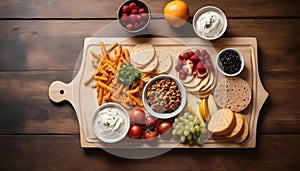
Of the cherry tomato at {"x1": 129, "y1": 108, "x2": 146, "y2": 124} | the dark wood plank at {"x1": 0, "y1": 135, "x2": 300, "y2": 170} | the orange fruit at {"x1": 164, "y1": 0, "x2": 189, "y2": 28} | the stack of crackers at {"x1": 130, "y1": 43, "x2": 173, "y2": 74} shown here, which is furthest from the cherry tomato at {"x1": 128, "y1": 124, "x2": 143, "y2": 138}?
the orange fruit at {"x1": 164, "y1": 0, "x2": 189, "y2": 28}

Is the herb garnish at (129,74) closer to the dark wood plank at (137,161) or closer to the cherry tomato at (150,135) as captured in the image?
the cherry tomato at (150,135)

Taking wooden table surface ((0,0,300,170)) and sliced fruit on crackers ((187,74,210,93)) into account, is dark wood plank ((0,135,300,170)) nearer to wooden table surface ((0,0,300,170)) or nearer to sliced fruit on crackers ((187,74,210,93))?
wooden table surface ((0,0,300,170))

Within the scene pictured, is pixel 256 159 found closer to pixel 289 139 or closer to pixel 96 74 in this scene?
pixel 289 139

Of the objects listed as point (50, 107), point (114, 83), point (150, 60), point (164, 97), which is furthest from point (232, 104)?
point (50, 107)

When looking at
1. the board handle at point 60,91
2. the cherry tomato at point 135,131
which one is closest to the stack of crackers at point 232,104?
the cherry tomato at point 135,131

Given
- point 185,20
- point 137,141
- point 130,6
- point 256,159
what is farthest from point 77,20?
point 256,159

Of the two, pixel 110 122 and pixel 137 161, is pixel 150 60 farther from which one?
pixel 137 161

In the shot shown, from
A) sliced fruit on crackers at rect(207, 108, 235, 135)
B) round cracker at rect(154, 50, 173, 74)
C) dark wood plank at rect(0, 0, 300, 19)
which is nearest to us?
sliced fruit on crackers at rect(207, 108, 235, 135)
